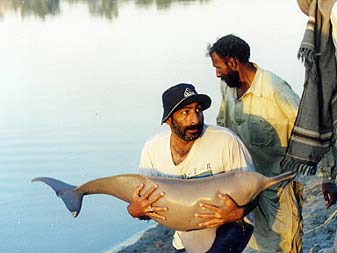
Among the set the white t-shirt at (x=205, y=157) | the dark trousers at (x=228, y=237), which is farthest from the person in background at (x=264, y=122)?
the dark trousers at (x=228, y=237)

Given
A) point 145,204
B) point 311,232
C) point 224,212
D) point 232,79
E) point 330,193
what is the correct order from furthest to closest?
point 311,232, point 232,79, point 330,193, point 145,204, point 224,212

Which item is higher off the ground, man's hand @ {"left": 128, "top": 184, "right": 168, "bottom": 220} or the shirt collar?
the shirt collar

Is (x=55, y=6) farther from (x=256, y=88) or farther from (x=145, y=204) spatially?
(x=145, y=204)

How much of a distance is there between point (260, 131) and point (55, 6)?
2591 centimetres

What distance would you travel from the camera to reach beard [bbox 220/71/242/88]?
4.28 meters

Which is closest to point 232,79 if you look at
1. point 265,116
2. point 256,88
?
point 256,88

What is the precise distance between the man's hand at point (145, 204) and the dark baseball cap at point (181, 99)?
0.37 metres

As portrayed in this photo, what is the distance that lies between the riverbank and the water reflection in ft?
62.9

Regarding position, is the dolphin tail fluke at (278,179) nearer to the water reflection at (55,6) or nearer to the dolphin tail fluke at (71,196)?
the dolphin tail fluke at (71,196)

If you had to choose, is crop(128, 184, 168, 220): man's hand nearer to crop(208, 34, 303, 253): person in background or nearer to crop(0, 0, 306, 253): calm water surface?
crop(208, 34, 303, 253): person in background

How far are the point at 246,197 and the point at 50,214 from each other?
14.9 feet

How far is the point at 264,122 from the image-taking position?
172 inches

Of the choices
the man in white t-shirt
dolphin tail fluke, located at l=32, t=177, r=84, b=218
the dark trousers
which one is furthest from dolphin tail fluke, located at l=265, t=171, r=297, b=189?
dolphin tail fluke, located at l=32, t=177, r=84, b=218

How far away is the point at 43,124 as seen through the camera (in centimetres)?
1084
